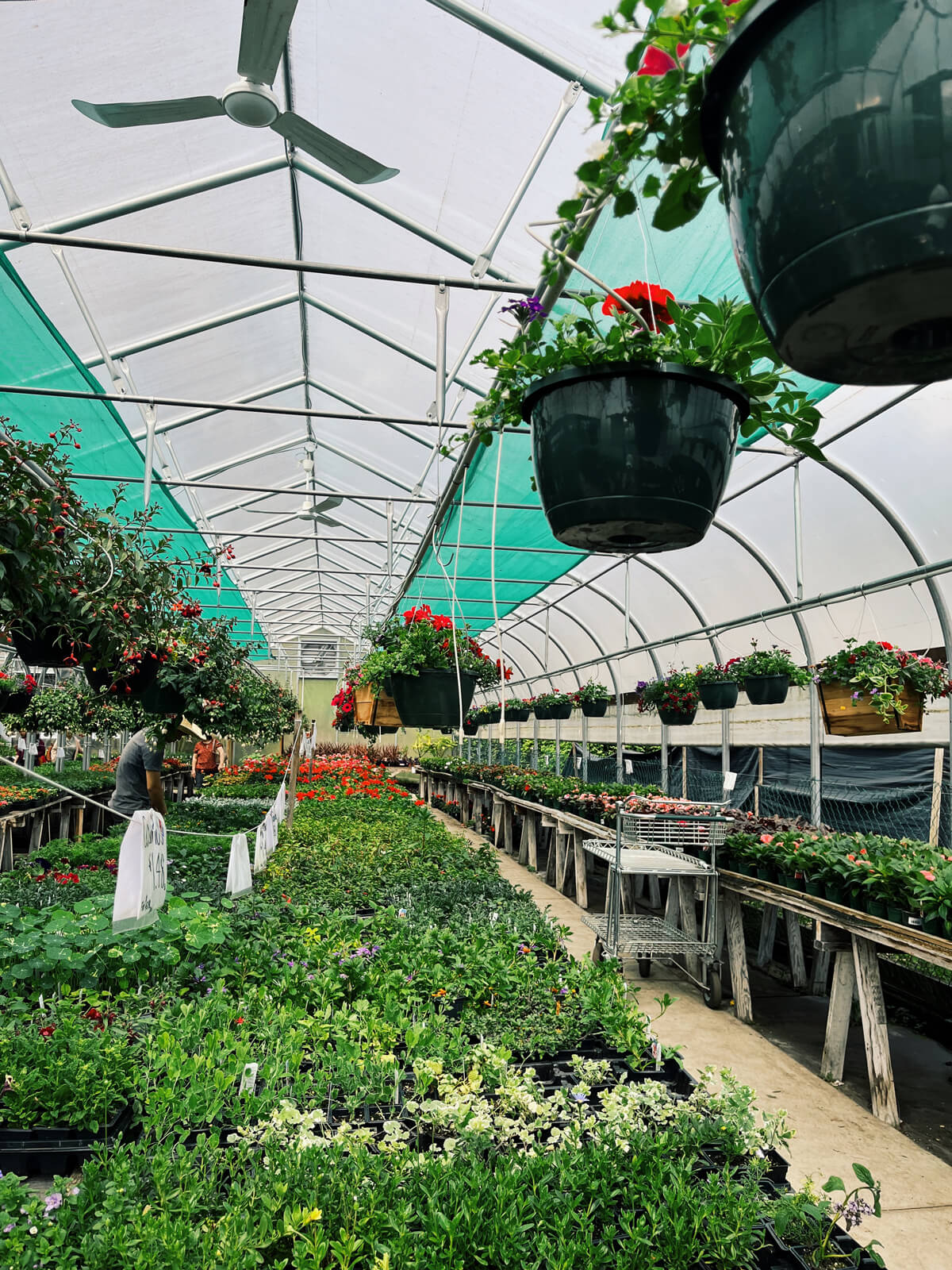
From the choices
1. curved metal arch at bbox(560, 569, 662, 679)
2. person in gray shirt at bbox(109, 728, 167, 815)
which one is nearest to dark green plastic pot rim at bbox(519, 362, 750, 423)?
person in gray shirt at bbox(109, 728, 167, 815)

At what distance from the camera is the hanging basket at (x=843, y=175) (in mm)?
668

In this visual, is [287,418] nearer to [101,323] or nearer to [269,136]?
[101,323]

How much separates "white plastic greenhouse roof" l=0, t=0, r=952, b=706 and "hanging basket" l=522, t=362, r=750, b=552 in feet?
0.80

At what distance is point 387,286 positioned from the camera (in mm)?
4871

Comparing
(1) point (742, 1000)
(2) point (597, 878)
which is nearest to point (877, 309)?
(1) point (742, 1000)

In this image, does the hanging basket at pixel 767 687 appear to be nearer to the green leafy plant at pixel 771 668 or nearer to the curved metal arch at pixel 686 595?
the green leafy plant at pixel 771 668

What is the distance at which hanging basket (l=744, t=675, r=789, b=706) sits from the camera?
6738 mm

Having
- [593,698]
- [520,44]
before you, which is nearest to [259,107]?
[520,44]

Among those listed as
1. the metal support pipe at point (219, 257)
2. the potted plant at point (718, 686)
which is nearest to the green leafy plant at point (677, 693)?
the potted plant at point (718, 686)

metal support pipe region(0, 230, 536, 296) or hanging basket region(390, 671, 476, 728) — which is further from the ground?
metal support pipe region(0, 230, 536, 296)

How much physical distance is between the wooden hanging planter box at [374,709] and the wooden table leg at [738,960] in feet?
8.56

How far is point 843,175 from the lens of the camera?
2.32 feet

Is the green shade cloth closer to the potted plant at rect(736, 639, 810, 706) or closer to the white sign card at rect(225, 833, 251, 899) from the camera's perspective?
the white sign card at rect(225, 833, 251, 899)

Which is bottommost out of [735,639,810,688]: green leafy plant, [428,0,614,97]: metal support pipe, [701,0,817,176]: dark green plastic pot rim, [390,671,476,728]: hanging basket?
[390,671,476,728]: hanging basket
